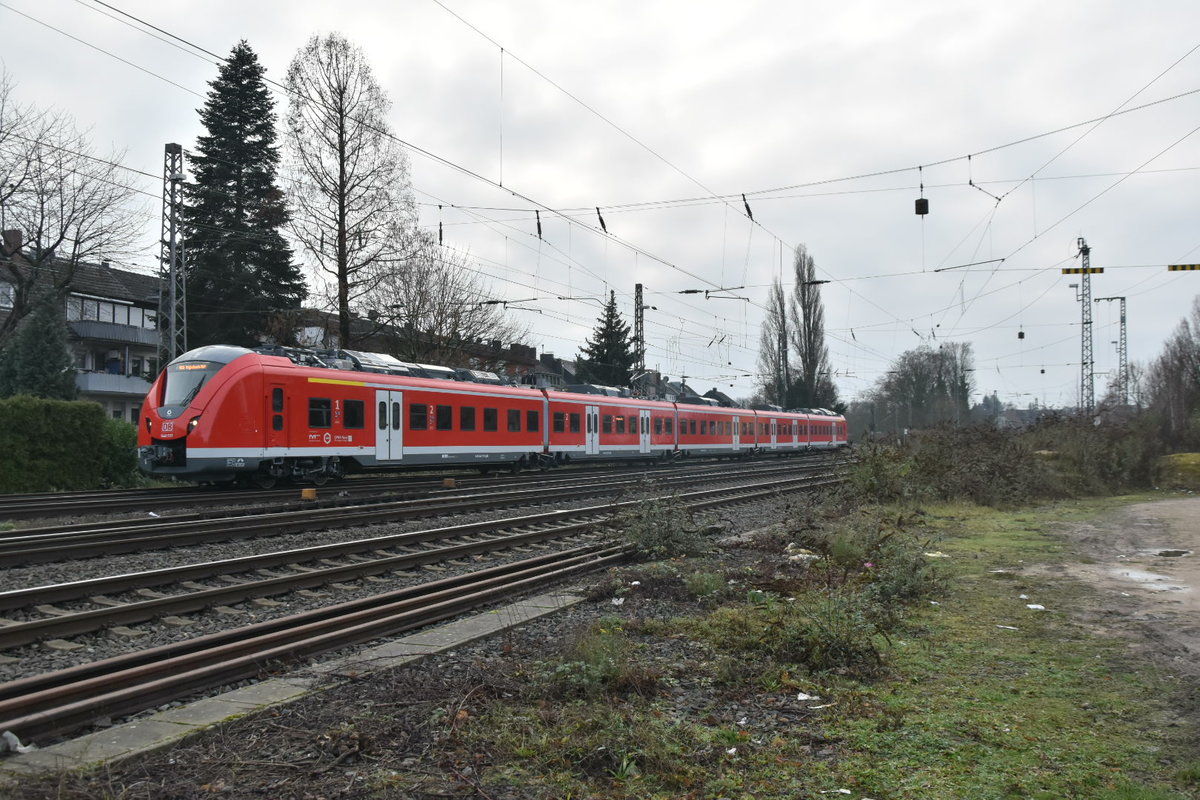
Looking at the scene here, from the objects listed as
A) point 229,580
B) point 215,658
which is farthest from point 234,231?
point 215,658

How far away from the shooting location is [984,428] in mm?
24047

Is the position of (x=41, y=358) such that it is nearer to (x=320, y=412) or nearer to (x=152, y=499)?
(x=320, y=412)

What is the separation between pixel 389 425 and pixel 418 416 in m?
1.20

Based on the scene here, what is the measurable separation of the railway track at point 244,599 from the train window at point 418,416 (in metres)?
9.96

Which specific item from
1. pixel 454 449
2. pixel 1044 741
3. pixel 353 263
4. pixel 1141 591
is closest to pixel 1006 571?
pixel 1141 591

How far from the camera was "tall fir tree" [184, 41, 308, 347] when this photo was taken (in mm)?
37500

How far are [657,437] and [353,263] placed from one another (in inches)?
624

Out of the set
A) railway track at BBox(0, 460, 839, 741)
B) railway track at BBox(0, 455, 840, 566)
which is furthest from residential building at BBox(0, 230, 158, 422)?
railway track at BBox(0, 460, 839, 741)

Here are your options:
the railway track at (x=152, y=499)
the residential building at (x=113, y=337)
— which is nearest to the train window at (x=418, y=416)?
the railway track at (x=152, y=499)

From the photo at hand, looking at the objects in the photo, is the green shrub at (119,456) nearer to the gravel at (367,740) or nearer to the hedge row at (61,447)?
the hedge row at (61,447)

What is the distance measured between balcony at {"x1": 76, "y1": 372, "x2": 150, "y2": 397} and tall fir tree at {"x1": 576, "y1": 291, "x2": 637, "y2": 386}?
25.5m

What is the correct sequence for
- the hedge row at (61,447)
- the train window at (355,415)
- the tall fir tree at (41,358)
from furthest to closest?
the tall fir tree at (41,358), the train window at (355,415), the hedge row at (61,447)

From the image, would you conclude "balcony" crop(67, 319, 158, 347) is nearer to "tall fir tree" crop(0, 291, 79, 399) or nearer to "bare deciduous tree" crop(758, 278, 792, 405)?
"tall fir tree" crop(0, 291, 79, 399)

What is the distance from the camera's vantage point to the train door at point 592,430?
33.3 metres
